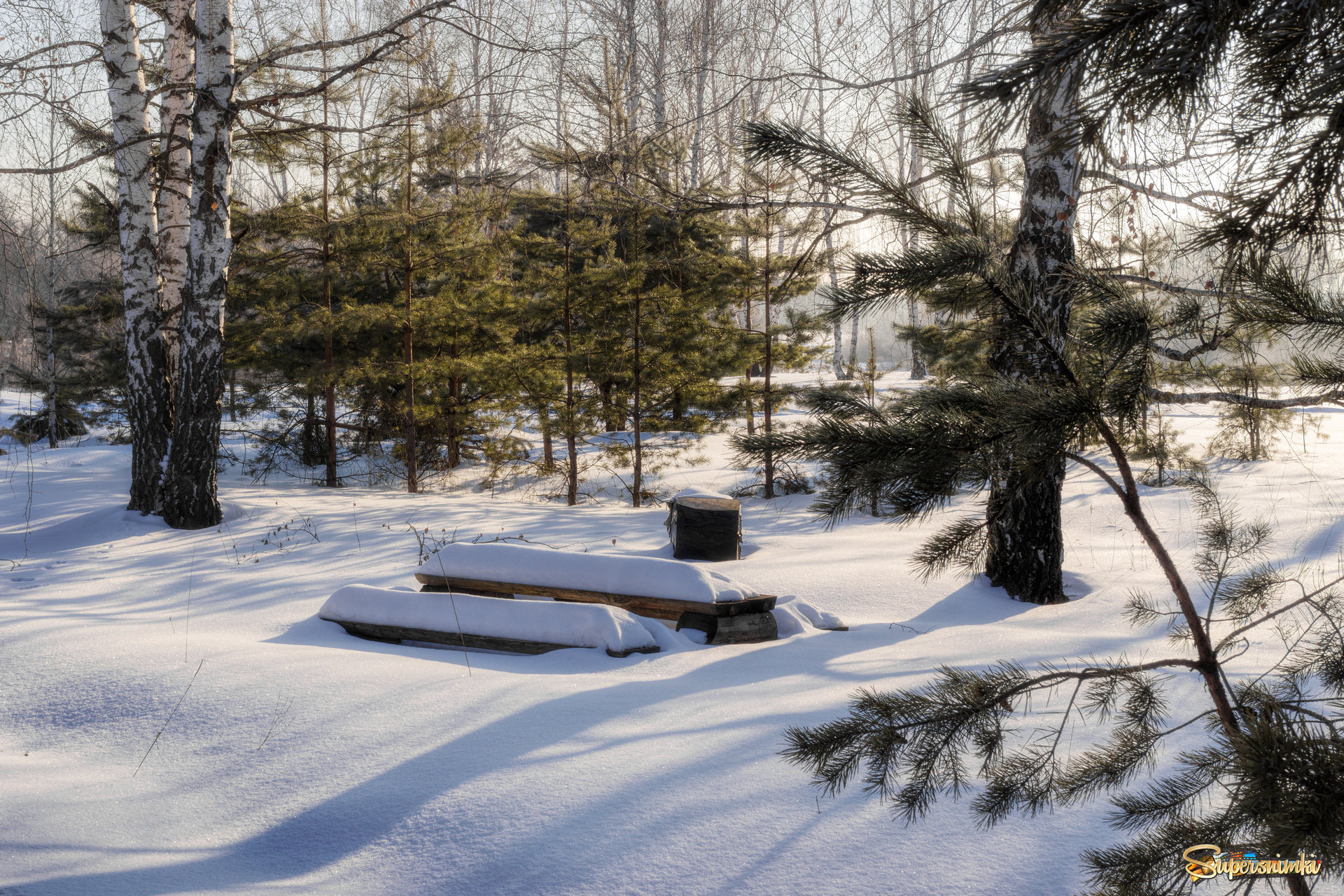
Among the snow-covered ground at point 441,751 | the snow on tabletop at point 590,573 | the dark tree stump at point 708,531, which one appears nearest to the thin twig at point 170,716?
the snow-covered ground at point 441,751

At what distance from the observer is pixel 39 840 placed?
6.77 feet

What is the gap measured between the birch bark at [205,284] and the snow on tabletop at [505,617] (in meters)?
3.98

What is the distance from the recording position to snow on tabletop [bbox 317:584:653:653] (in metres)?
3.97

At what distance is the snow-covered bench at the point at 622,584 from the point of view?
432 centimetres

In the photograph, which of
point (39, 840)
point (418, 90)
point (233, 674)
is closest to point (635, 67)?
point (418, 90)

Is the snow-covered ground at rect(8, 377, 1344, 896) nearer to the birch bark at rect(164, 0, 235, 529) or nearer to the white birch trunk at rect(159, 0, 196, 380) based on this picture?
the birch bark at rect(164, 0, 235, 529)

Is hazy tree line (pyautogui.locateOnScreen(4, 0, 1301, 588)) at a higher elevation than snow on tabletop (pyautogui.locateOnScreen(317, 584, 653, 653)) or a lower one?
higher

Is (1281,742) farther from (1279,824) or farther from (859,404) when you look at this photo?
(859,404)

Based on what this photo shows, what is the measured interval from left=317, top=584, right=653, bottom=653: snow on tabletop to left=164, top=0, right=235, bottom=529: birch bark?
398 cm

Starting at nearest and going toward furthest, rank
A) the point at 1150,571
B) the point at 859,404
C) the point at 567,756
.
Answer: the point at 859,404, the point at 567,756, the point at 1150,571

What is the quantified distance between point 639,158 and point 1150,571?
17.3 feet

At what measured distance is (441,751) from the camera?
2611mm

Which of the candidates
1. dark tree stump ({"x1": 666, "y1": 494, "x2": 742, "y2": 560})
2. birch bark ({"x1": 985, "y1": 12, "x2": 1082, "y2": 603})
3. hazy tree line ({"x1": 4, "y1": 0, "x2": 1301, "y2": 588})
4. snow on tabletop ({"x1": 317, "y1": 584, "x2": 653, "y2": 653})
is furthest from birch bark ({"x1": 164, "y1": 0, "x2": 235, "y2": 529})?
birch bark ({"x1": 985, "y1": 12, "x2": 1082, "y2": 603})

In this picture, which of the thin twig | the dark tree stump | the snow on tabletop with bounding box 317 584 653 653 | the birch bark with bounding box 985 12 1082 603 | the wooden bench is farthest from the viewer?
the dark tree stump
